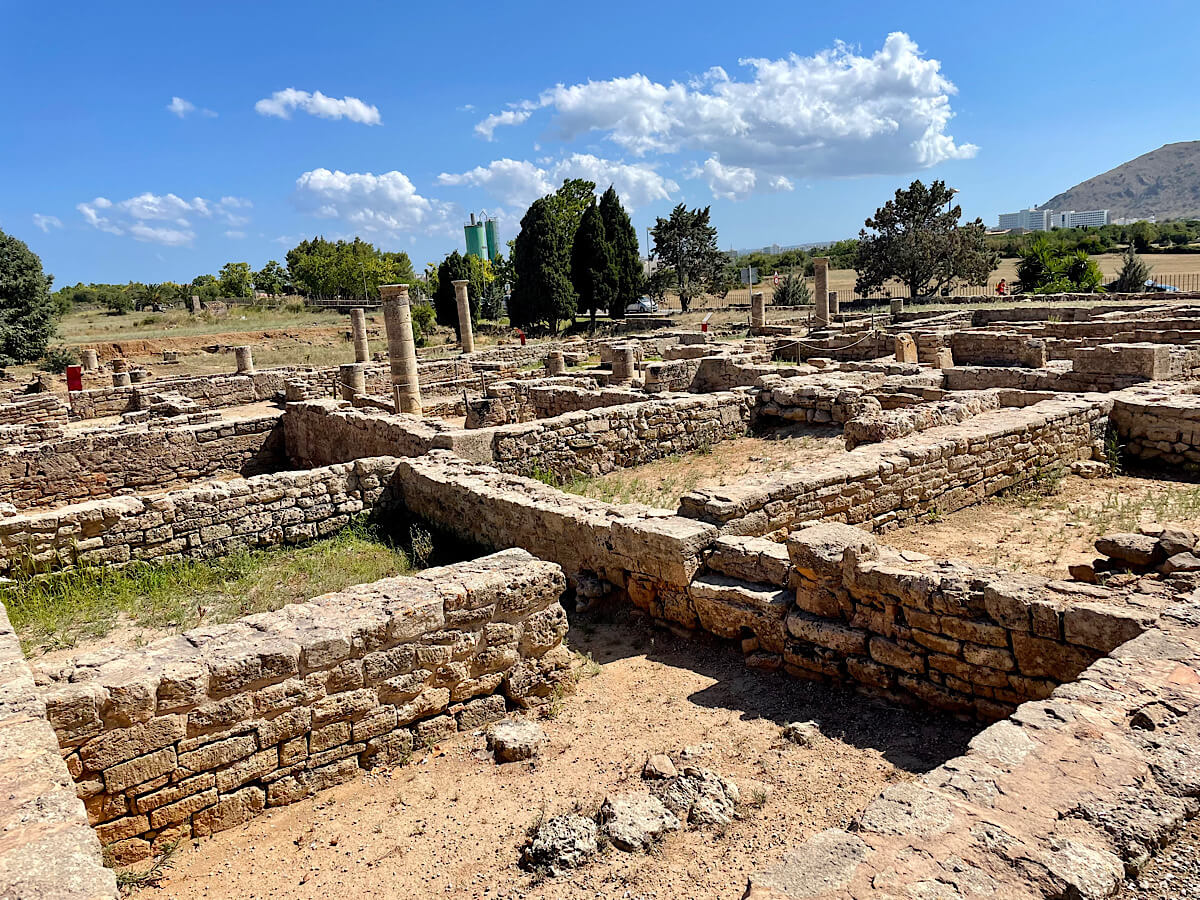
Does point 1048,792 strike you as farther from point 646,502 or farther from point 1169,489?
point 1169,489

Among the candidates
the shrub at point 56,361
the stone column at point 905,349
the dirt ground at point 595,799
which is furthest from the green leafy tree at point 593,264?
the dirt ground at point 595,799

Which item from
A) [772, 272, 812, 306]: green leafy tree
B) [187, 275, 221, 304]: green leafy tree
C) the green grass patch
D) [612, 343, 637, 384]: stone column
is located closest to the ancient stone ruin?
the green grass patch

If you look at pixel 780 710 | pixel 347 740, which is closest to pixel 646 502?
pixel 780 710

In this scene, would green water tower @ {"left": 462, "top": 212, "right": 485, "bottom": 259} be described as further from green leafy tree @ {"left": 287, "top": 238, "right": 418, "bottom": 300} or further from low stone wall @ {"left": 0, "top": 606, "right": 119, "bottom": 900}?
low stone wall @ {"left": 0, "top": 606, "right": 119, "bottom": 900}

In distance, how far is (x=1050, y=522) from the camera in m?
8.06

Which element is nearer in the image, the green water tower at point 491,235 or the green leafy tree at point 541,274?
the green leafy tree at point 541,274

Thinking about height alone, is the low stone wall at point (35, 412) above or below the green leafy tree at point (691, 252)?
below

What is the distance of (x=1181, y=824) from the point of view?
9.49ft

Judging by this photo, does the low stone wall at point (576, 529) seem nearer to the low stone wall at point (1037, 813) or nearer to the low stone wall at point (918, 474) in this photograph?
the low stone wall at point (918, 474)

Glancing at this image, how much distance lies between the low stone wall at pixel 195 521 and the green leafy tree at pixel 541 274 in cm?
3547

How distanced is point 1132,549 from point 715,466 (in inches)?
251

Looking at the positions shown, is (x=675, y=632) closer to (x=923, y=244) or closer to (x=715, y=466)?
(x=715, y=466)

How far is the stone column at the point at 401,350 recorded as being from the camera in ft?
56.3

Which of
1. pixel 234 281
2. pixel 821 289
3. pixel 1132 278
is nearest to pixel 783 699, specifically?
pixel 821 289
